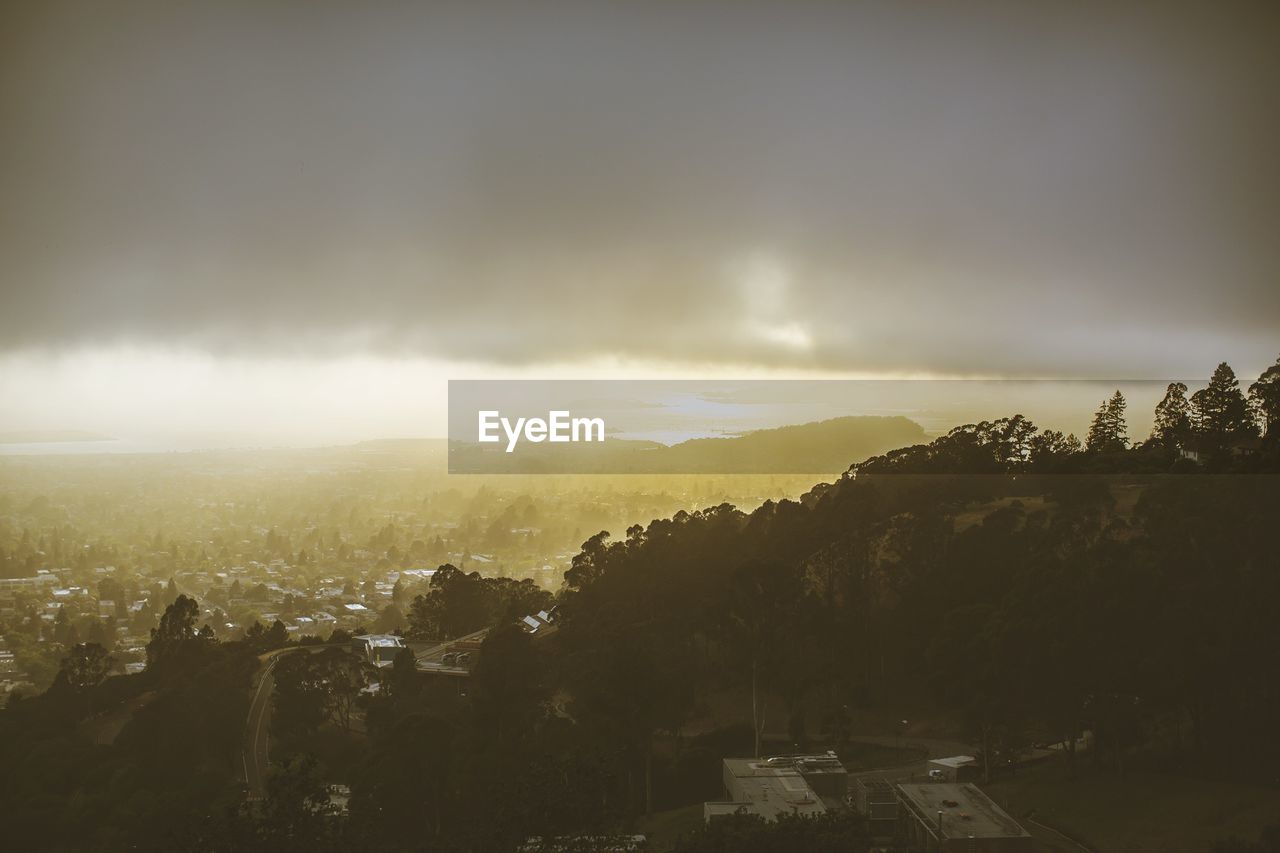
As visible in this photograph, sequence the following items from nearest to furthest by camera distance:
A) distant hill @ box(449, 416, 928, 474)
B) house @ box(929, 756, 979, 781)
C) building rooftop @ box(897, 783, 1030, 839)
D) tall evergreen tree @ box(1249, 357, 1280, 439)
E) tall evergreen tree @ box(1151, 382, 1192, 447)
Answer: building rooftop @ box(897, 783, 1030, 839)
house @ box(929, 756, 979, 781)
tall evergreen tree @ box(1249, 357, 1280, 439)
tall evergreen tree @ box(1151, 382, 1192, 447)
distant hill @ box(449, 416, 928, 474)

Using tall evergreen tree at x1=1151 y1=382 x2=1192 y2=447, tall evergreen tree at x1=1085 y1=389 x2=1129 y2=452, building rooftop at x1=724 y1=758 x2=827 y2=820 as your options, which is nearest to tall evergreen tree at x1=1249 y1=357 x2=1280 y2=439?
tall evergreen tree at x1=1151 y1=382 x2=1192 y2=447

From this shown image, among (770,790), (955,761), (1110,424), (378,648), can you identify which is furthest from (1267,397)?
(378,648)

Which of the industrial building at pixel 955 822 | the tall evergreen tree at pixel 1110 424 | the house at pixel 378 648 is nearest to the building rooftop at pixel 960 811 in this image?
the industrial building at pixel 955 822

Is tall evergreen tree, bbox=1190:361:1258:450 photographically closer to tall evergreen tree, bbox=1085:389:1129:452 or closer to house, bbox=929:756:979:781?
tall evergreen tree, bbox=1085:389:1129:452

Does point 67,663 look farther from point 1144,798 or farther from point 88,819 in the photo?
point 1144,798

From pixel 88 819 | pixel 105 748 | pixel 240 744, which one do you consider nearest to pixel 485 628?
pixel 240 744

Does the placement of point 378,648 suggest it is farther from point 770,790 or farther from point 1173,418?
point 1173,418
